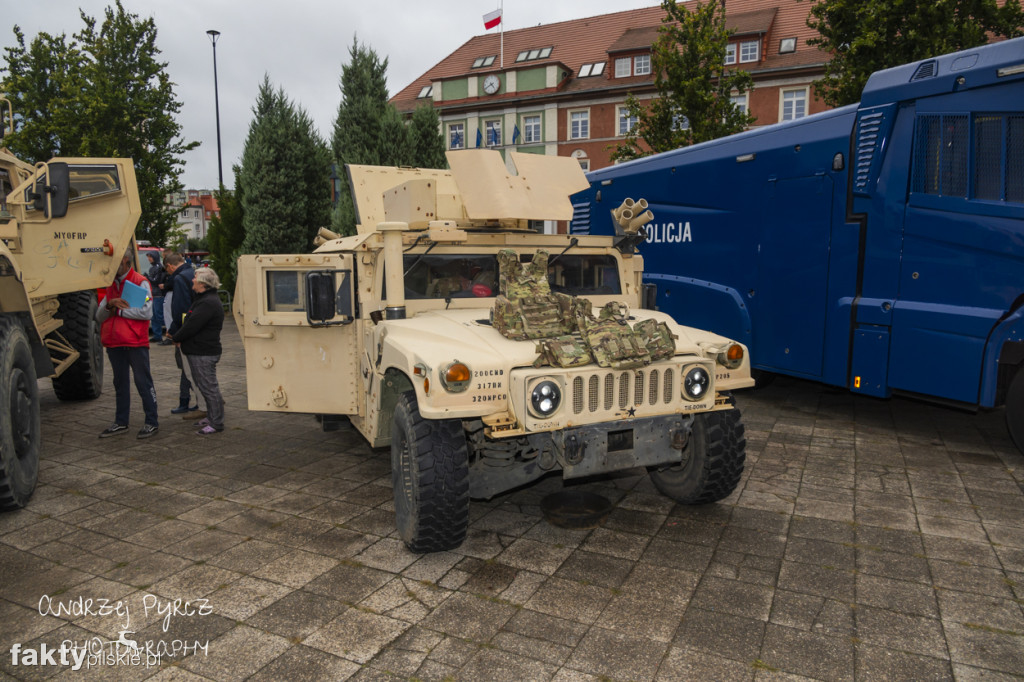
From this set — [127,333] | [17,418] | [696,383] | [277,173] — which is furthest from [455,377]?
[277,173]

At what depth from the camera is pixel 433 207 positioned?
536 cm

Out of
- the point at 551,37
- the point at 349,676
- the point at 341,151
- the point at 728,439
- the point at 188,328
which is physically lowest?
the point at 349,676

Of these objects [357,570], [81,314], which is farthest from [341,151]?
[357,570]

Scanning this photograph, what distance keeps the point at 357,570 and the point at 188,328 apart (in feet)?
12.8

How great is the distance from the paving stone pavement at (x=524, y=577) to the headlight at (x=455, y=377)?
111 centimetres

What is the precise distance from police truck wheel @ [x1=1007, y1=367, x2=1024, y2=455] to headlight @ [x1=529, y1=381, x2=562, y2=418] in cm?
447

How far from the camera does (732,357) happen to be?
4.30 m

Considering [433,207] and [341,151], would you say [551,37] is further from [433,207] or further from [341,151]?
[433,207]

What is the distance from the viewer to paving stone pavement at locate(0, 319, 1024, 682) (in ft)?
10.3

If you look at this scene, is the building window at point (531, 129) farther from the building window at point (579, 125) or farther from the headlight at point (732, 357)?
the headlight at point (732, 357)

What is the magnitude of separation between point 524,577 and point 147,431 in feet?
15.8

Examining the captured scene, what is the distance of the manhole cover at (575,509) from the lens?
4.64m

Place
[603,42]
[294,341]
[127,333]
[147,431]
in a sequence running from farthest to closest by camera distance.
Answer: [603,42] < [147,431] < [127,333] < [294,341]

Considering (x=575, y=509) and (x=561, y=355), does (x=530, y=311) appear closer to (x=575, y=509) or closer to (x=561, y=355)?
(x=561, y=355)
